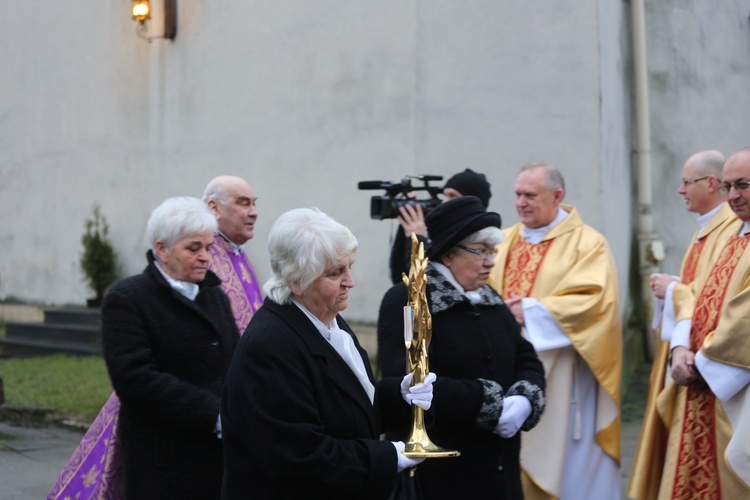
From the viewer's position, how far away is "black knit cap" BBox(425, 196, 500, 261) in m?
3.84

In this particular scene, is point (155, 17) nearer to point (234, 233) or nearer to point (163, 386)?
point (234, 233)

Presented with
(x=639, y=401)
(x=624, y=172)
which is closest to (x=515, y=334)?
(x=639, y=401)

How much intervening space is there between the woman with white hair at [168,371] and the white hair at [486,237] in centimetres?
104

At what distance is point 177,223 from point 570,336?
223 centimetres

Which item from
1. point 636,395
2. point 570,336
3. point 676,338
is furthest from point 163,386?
point 636,395

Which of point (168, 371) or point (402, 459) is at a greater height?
point (168, 371)

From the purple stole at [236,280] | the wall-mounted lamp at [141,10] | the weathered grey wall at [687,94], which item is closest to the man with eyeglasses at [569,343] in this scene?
the purple stole at [236,280]

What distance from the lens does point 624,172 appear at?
9.29 meters

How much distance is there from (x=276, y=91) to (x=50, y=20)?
17.4 ft

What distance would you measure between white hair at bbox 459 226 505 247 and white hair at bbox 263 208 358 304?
91cm

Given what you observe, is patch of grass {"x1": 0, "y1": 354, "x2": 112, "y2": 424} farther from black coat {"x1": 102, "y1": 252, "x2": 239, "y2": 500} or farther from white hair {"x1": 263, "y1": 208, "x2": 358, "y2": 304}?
white hair {"x1": 263, "y1": 208, "x2": 358, "y2": 304}

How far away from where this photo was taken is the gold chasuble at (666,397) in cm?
507

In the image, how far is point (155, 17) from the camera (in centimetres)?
1309

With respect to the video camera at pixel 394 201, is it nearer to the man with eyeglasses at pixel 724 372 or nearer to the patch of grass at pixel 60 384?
the man with eyeglasses at pixel 724 372
